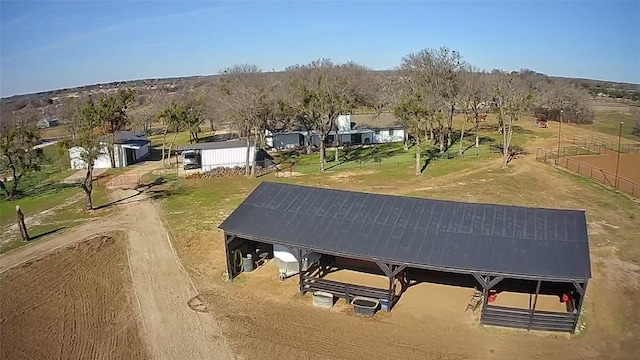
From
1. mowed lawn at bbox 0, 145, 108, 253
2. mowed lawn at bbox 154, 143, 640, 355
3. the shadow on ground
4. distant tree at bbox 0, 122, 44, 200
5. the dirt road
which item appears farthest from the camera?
distant tree at bbox 0, 122, 44, 200

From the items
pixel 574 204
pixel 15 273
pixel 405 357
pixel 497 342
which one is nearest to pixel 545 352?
pixel 497 342

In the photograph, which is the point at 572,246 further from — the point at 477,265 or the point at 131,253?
the point at 131,253

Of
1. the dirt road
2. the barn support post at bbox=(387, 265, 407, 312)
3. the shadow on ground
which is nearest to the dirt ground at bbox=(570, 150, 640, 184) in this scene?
the barn support post at bbox=(387, 265, 407, 312)

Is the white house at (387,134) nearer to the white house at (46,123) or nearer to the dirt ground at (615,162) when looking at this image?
the dirt ground at (615,162)

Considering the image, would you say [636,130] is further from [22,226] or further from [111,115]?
[22,226]

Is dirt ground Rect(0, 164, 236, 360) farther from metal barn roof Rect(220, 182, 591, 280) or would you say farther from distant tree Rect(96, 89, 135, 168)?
distant tree Rect(96, 89, 135, 168)

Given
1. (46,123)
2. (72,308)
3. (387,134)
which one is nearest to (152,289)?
(72,308)
